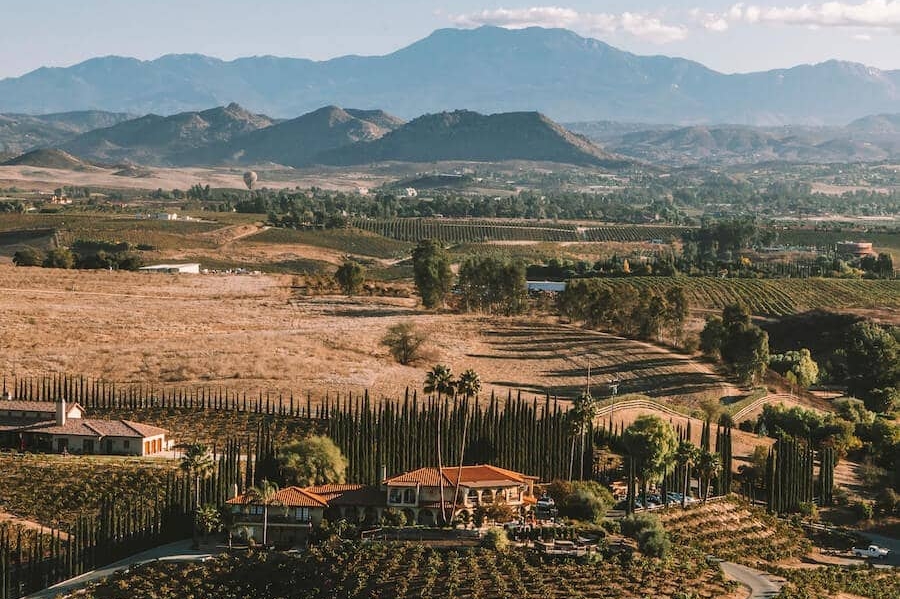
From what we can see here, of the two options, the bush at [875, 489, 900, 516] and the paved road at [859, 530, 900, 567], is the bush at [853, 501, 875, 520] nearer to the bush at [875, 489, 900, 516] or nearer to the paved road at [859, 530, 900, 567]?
the bush at [875, 489, 900, 516]

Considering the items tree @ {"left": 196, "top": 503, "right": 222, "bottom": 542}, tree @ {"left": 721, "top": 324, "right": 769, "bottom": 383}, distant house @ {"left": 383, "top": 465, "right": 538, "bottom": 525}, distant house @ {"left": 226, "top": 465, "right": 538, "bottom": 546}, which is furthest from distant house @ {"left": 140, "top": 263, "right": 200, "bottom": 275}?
tree @ {"left": 196, "top": 503, "right": 222, "bottom": 542}

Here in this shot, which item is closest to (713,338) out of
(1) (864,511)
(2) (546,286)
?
(1) (864,511)

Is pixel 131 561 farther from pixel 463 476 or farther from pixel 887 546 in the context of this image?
pixel 887 546

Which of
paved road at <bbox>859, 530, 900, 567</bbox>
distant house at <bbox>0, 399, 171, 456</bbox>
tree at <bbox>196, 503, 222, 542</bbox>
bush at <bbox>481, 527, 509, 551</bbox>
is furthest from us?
distant house at <bbox>0, 399, 171, 456</bbox>

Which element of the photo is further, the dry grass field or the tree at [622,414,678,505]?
the dry grass field

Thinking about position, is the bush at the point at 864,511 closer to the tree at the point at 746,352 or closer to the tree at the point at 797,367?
the tree at the point at 746,352

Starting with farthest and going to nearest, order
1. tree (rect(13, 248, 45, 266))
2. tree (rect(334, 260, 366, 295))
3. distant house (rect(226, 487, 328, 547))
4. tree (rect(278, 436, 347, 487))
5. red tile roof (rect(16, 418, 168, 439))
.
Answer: tree (rect(13, 248, 45, 266)) → tree (rect(334, 260, 366, 295)) → red tile roof (rect(16, 418, 168, 439)) → tree (rect(278, 436, 347, 487)) → distant house (rect(226, 487, 328, 547))

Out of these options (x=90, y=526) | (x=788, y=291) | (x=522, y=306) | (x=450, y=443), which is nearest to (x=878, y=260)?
(x=788, y=291)
